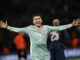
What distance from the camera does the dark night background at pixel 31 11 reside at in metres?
23.6

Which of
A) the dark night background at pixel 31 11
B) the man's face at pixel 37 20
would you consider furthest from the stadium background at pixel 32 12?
the man's face at pixel 37 20

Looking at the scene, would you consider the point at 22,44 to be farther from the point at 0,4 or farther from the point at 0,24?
the point at 0,24

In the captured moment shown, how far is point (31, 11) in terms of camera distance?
24.7 m

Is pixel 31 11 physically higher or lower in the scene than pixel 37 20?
higher

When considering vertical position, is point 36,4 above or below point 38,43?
above

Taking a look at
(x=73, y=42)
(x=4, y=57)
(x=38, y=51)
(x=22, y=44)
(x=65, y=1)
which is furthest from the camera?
(x=65, y=1)

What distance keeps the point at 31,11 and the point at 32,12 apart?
0.09 meters

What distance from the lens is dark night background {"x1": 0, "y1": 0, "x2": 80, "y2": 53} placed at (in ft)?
77.6

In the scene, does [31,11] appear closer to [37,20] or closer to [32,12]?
[32,12]

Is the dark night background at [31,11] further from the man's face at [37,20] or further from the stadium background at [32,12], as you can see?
the man's face at [37,20]

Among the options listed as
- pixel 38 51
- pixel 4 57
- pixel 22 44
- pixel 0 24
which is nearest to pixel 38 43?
pixel 38 51

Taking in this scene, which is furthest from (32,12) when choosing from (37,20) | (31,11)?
(37,20)

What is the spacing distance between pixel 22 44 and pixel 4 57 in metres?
1.73

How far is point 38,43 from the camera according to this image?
10.1 metres
